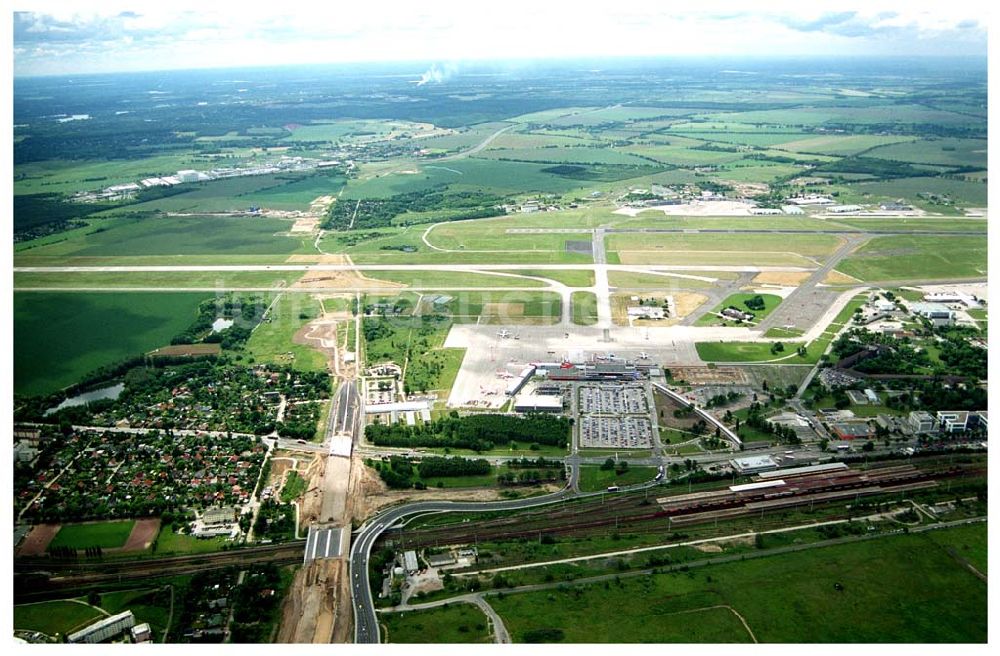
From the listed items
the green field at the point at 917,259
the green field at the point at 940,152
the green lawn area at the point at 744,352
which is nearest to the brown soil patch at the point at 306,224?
the green lawn area at the point at 744,352

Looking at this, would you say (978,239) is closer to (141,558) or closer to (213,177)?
(141,558)

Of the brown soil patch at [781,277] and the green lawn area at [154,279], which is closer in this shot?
the brown soil patch at [781,277]

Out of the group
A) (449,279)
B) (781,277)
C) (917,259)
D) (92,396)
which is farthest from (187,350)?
(917,259)

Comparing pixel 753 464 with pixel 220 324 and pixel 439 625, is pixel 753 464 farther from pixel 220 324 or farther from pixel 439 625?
pixel 220 324

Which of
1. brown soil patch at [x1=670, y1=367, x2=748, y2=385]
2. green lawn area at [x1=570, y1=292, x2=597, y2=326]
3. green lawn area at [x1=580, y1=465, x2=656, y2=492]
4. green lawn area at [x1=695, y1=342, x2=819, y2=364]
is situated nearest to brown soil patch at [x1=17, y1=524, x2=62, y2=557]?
green lawn area at [x1=580, y1=465, x2=656, y2=492]

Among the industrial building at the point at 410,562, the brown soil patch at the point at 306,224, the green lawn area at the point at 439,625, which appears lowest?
the green lawn area at the point at 439,625

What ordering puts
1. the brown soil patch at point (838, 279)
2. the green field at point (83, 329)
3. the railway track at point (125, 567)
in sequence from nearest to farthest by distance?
the railway track at point (125, 567), the green field at point (83, 329), the brown soil patch at point (838, 279)

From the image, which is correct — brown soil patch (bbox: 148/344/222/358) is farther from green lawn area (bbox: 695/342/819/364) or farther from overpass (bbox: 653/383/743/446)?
green lawn area (bbox: 695/342/819/364)

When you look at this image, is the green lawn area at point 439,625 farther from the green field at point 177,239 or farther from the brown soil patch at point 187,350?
the green field at point 177,239
